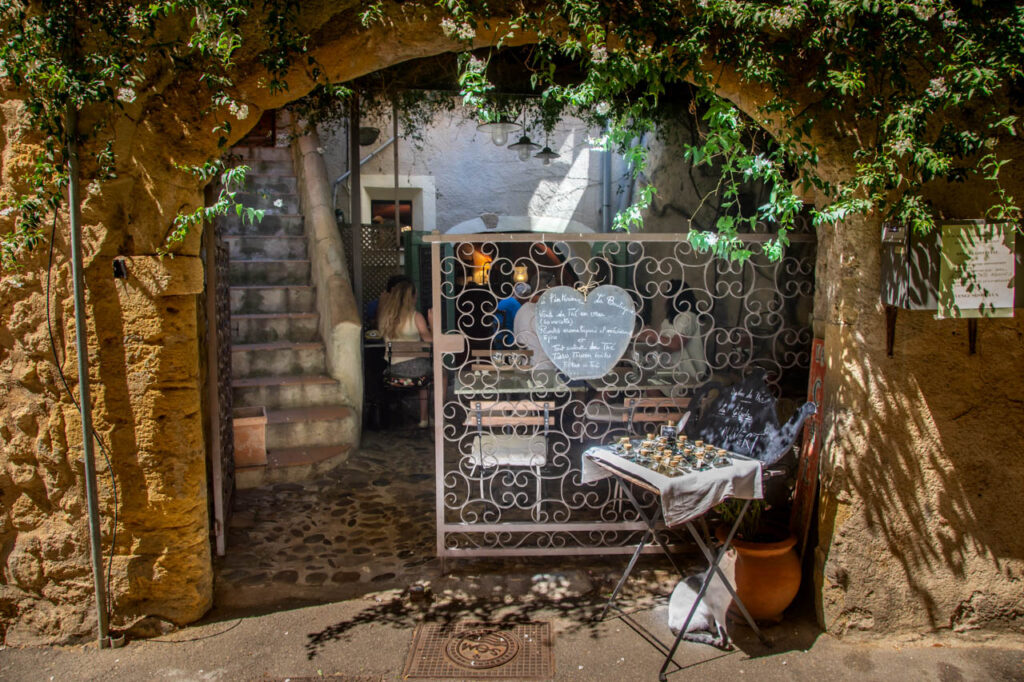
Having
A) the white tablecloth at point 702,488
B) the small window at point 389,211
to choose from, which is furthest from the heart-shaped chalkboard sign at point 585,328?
the small window at point 389,211

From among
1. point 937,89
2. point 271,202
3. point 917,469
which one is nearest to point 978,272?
point 937,89

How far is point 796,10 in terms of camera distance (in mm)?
3391

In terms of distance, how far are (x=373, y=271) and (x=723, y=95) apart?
253 inches

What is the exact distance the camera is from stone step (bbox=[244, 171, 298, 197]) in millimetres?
9398

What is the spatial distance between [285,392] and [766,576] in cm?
485

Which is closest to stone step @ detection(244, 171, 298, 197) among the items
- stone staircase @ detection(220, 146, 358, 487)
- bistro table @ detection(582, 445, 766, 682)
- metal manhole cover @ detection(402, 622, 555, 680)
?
stone staircase @ detection(220, 146, 358, 487)

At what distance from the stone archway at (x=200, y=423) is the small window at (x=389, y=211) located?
7.78 meters

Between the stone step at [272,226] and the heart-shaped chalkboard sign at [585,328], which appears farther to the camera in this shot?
the stone step at [272,226]

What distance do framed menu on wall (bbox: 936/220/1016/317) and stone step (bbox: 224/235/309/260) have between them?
7.12 m

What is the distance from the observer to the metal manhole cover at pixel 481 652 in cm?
355

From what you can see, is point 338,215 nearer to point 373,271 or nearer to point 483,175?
point 373,271

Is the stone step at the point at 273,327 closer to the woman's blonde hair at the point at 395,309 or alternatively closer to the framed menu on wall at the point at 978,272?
the woman's blonde hair at the point at 395,309

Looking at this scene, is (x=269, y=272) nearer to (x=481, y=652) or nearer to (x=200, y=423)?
(x=200, y=423)

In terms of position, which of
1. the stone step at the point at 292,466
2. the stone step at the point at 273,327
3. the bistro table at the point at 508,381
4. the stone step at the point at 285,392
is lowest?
the stone step at the point at 292,466
